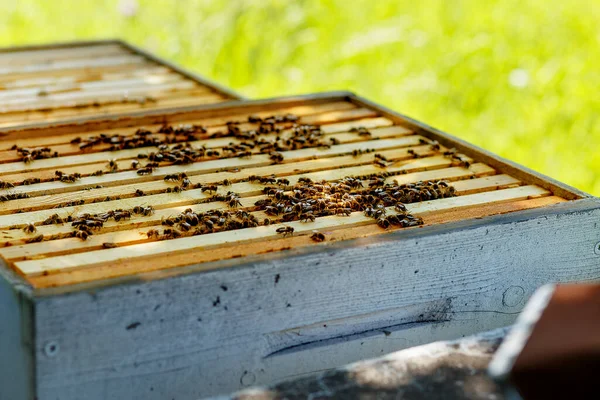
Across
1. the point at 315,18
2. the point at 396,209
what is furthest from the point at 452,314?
the point at 315,18

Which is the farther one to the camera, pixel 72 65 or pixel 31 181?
pixel 72 65

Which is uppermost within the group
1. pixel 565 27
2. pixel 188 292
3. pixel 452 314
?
pixel 565 27

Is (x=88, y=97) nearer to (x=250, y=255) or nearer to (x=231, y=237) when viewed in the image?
(x=231, y=237)

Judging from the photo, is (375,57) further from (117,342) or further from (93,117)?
(117,342)

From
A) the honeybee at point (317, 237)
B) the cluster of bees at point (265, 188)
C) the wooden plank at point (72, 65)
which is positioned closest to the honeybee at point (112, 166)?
the cluster of bees at point (265, 188)

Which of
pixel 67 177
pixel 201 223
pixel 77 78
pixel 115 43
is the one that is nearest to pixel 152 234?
pixel 201 223
